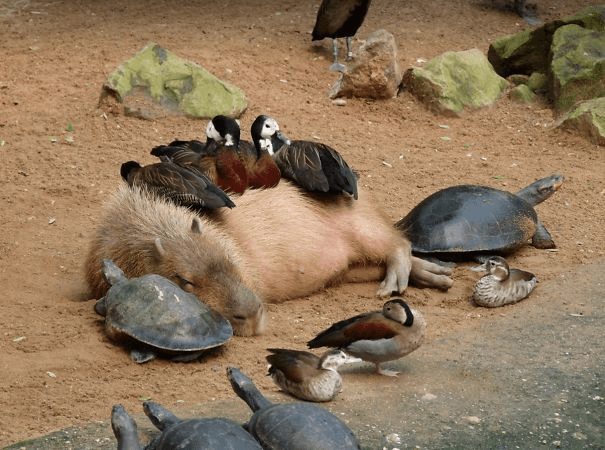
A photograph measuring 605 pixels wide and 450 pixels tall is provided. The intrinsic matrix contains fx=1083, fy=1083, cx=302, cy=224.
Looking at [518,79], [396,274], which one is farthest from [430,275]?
[518,79]

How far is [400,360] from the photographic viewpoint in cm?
496

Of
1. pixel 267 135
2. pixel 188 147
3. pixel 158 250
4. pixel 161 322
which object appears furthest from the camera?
pixel 267 135

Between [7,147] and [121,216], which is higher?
[121,216]

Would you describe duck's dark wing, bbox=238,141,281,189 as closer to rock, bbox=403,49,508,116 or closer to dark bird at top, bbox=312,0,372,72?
rock, bbox=403,49,508,116

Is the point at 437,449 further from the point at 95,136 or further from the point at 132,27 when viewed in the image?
the point at 132,27

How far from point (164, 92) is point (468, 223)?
11.0 ft

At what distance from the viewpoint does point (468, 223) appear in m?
6.51

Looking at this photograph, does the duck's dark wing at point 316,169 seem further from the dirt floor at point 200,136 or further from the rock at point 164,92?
the rock at point 164,92

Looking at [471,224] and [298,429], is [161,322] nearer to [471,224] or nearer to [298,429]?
[298,429]

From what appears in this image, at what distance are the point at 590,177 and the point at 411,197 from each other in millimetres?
1430

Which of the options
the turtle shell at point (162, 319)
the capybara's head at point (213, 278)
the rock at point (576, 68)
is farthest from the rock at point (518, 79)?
the turtle shell at point (162, 319)

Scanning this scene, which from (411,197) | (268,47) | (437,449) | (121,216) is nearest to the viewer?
(437,449)

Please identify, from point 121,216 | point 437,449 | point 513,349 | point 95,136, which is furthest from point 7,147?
point 437,449

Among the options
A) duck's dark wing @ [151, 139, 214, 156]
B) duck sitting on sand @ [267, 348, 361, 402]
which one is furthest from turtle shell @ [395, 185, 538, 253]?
duck sitting on sand @ [267, 348, 361, 402]
